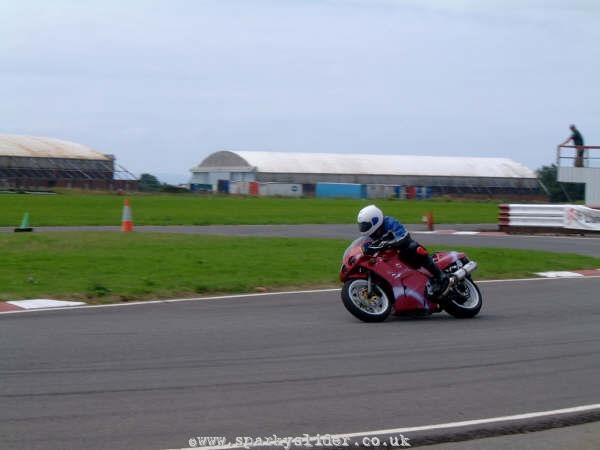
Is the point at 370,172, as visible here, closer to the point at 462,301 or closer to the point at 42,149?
the point at 42,149

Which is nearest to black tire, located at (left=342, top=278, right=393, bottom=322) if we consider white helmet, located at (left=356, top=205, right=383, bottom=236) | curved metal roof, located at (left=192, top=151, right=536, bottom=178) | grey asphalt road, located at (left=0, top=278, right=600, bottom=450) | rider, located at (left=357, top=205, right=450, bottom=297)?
grey asphalt road, located at (left=0, top=278, right=600, bottom=450)

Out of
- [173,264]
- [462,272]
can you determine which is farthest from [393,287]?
[173,264]

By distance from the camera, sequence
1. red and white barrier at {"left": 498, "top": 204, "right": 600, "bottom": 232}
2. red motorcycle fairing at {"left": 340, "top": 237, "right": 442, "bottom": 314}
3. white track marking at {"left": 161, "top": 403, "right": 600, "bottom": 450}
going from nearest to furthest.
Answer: white track marking at {"left": 161, "top": 403, "right": 600, "bottom": 450} → red motorcycle fairing at {"left": 340, "top": 237, "right": 442, "bottom": 314} → red and white barrier at {"left": 498, "top": 204, "right": 600, "bottom": 232}

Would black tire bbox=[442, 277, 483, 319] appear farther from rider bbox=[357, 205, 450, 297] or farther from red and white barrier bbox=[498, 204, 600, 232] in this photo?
red and white barrier bbox=[498, 204, 600, 232]

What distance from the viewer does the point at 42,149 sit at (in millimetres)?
72750

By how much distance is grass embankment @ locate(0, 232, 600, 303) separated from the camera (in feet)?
47.1

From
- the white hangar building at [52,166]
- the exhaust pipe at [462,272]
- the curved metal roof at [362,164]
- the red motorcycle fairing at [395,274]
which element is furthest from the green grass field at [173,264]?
the curved metal roof at [362,164]

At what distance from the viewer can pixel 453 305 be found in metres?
12.4

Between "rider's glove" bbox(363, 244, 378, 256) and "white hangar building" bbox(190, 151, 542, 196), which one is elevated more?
"white hangar building" bbox(190, 151, 542, 196)

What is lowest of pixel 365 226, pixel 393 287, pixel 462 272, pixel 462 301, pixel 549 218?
pixel 462 301

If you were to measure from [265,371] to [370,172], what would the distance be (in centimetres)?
7514

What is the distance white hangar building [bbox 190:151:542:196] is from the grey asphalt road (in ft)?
218

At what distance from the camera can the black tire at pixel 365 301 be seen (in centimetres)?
1171

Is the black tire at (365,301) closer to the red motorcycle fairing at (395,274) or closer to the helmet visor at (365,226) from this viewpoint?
the red motorcycle fairing at (395,274)
